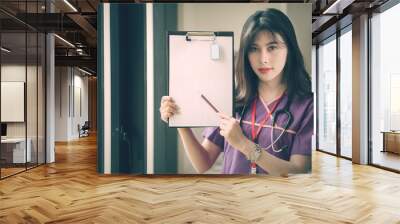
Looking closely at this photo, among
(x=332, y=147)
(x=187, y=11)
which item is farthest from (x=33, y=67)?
(x=332, y=147)

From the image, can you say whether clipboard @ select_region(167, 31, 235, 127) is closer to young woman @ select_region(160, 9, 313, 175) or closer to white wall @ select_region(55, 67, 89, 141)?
young woman @ select_region(160, 9, 313, 175)

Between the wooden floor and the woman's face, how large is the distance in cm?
169

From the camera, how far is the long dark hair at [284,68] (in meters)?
5.87

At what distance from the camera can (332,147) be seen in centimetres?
938

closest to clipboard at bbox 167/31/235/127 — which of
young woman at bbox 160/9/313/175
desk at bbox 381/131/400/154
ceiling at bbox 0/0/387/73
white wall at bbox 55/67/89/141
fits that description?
young woman at bbox 160/9/313/175

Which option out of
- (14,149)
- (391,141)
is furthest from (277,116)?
(14,149)

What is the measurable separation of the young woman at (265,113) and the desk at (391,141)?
2.31m

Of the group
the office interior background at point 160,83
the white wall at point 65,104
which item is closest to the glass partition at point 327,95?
the office interior background at point 160,83

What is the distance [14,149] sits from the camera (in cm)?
695

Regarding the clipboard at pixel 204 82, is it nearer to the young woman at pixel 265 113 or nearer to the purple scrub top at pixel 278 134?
the young woman at pixel 265 113

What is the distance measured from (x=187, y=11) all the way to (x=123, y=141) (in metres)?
2.38

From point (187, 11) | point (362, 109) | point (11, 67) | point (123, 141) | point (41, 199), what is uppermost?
point (187, 11)

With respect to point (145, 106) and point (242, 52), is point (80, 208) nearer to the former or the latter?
point (145, 106)

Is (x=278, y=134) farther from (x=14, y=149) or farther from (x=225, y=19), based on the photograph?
(x=14, y=149)
